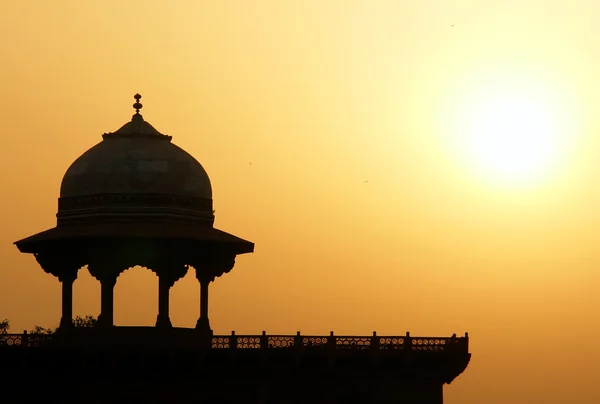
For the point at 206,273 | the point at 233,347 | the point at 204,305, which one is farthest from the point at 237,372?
the point at 206,273

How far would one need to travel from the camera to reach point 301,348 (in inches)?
3642

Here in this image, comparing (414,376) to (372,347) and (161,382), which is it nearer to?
(372,347)

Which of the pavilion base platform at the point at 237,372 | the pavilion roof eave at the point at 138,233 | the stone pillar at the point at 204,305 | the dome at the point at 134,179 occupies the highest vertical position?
the dome at the point at 134,179

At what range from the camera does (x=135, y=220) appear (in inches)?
3706

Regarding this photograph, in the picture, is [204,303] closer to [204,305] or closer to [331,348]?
[204,305]

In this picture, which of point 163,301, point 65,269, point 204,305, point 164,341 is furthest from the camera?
point 65,269

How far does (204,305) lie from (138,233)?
183 inches

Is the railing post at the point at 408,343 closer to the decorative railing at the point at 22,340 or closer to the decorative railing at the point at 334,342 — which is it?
the decorative railing at the point at 334,342

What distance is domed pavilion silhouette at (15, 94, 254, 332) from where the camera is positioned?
3706 inches

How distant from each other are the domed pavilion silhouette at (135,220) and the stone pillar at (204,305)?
44mm

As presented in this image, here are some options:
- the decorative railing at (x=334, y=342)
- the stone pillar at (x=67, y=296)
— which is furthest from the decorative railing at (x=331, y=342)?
the stone pillar at (x=67, y=296)

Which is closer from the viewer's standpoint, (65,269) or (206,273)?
(206,273)

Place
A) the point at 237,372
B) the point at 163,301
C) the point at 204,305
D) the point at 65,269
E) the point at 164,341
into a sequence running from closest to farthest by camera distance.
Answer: the point at 237,372 < the point at 164,341 < the point at 163,301 < the point at 204,305 < the point at 65,269

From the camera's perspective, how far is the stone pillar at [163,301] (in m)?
94.2
